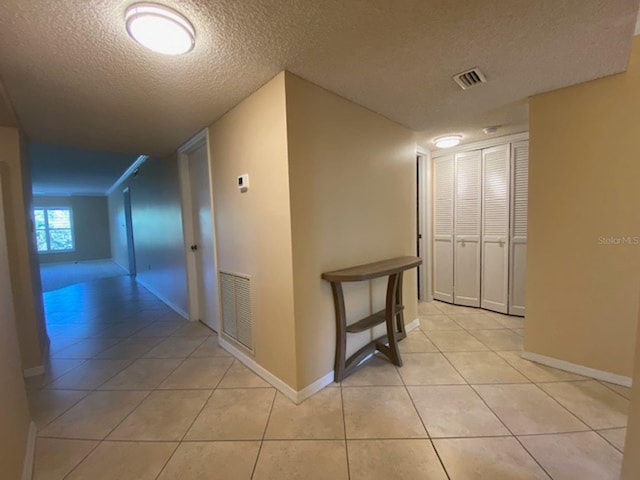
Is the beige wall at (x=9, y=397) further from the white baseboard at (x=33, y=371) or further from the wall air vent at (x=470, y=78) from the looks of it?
the wall air vent at (x=470, y=78)

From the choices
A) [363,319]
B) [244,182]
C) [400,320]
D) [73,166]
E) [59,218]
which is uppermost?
[73,166]

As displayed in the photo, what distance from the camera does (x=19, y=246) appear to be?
2.35 m

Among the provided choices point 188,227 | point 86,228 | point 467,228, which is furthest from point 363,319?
point 86,228

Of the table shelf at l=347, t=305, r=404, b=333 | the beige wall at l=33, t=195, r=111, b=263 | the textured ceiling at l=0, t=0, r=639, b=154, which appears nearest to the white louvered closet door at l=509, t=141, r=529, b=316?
the textured ceiling at l=0, t=0, r=639, b=154

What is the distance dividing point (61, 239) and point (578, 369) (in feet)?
45.2

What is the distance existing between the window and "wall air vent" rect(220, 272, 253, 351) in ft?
35.7

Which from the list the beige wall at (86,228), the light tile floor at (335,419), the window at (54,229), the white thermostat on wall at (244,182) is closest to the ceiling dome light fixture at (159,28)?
the white thermostat on wall at (244,182)

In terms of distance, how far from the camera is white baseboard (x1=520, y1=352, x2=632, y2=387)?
1.94 metres

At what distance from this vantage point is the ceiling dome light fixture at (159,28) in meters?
1.17

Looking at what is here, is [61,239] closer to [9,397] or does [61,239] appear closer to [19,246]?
[19,246]

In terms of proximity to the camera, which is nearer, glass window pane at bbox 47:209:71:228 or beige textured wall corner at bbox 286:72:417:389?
beige textured wall corner at bbox 286:72:417:389

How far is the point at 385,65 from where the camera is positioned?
1679 mm

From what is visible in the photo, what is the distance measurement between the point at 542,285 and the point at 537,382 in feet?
2.52

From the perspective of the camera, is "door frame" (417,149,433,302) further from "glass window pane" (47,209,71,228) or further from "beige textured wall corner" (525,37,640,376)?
"glass window pane" (47,209,71,228)
